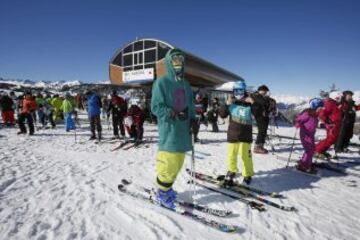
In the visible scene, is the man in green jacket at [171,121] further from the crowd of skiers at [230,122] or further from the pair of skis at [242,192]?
the pair of skis at [242,192]

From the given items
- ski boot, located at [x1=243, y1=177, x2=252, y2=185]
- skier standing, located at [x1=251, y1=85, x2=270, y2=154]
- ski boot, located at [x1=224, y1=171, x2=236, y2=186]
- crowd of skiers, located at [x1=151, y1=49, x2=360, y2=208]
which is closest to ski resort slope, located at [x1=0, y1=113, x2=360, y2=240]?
ski boot, located at [x1=243, y1=177, x2=252, y2=185]

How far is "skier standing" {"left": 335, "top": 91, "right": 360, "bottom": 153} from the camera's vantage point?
Answer: 8.77m

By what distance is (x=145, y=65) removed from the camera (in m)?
27.2

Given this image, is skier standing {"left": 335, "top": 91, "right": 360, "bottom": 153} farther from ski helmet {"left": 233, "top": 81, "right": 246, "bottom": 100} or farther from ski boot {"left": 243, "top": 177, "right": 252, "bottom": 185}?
ski helmet {"left": 233, "top": 81, "right": 246, "bottom": 100}

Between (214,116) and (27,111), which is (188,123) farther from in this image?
(27,111)

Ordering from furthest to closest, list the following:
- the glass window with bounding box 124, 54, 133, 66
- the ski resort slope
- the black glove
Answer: the glass window with bounding box 124, 54, 133, 66 → the black glove → the ski resort slope

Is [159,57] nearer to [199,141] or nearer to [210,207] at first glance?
[199,141]

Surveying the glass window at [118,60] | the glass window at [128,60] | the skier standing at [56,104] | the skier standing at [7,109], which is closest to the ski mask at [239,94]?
the skier standing at [56,104]

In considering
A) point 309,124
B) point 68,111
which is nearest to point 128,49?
point 68,111

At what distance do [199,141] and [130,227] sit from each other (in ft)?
24.8

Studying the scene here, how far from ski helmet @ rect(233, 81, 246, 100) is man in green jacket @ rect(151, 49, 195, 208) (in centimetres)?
144

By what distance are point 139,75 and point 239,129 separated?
77.2 feet

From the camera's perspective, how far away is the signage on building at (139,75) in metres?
26.1

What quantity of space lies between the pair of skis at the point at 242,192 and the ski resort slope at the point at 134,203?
0.32 feet
